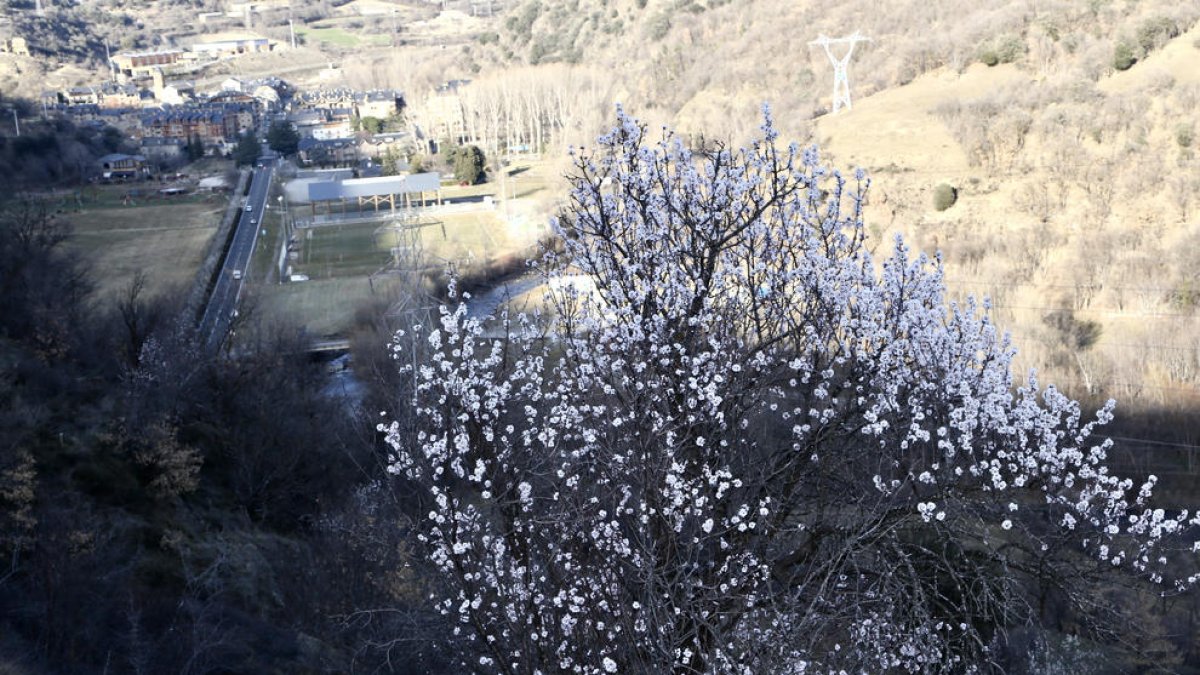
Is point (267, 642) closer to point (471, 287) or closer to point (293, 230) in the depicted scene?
point (471, 287)

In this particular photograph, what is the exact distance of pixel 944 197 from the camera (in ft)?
65.5

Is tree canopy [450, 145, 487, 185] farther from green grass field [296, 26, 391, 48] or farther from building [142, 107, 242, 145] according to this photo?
green grass field [296, 26, 391, 48]

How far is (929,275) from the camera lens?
455cm

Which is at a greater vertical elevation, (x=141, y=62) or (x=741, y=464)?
(x=141, y=62)

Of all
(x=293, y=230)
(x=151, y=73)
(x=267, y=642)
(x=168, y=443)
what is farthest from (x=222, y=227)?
(x=151, y=73)

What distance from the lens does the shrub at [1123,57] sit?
21938 mm

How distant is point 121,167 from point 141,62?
3294 centimetres

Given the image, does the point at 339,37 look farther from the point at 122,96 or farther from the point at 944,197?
the point at 944,197

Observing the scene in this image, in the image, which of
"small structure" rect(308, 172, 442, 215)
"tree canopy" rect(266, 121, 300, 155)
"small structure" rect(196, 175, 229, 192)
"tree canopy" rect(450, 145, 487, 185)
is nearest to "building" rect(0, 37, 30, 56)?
"tree canopy" rect(266, 121, 300, 155)

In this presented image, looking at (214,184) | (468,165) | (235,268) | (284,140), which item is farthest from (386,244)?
(284,140)

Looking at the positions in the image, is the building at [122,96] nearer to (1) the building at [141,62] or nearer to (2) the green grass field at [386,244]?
(1) the building at [141,62]

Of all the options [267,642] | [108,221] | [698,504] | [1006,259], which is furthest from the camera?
[108,221]

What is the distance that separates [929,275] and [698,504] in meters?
1.50

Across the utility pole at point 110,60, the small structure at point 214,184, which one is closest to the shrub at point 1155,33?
the small structure at point 214,184
